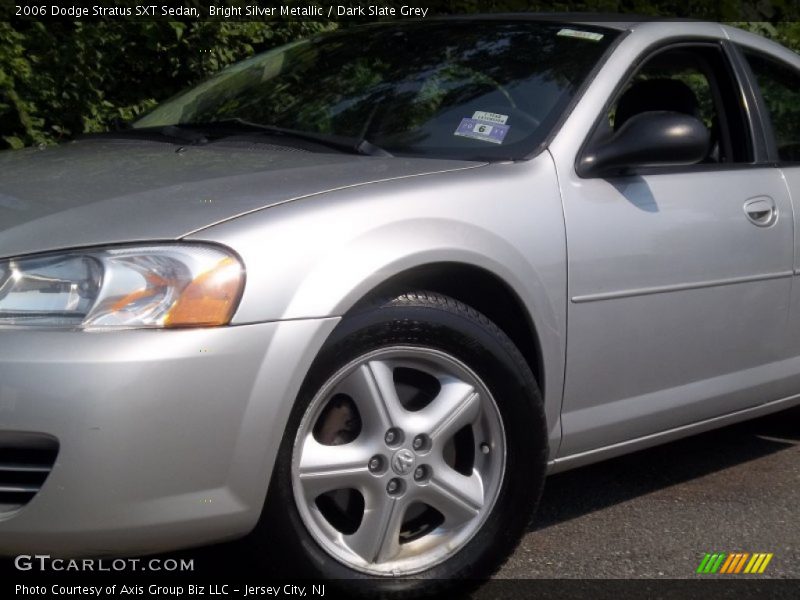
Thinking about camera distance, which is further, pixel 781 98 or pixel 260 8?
pixel 260 8

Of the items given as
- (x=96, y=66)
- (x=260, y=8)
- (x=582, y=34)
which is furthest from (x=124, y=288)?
(x=260, y=8)

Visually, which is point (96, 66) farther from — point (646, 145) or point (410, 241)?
point (410, 241)

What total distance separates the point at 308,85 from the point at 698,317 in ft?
Result: 4.59

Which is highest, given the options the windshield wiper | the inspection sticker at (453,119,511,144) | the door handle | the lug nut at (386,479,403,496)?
the inspection sticker at (453,119,511,144)

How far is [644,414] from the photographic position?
3.71m

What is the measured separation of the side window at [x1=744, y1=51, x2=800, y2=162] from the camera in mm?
4426

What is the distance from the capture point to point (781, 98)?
4582mm

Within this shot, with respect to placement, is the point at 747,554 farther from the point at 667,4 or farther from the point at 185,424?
the point at 667,4

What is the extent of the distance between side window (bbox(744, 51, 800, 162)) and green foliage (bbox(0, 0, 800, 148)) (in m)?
3.01

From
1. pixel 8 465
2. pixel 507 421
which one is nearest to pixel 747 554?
pixel 507 421

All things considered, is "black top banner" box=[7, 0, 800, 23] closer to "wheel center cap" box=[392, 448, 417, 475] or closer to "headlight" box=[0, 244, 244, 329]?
"wheel center cap" box=[392, 448, 417, 475]

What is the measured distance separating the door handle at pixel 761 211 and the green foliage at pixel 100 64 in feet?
11.2

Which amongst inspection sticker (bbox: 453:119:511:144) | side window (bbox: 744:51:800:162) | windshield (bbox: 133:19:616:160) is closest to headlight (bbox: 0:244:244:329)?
windshield (bbox: 133:19:616:160)

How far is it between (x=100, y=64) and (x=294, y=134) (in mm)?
3094
